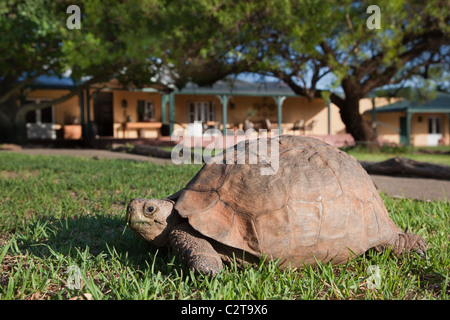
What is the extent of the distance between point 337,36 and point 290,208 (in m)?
13.5

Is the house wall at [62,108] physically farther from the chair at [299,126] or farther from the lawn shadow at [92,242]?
the lawn shadow at [92,242]

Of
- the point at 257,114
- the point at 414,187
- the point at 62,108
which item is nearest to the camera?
the point at 414,187

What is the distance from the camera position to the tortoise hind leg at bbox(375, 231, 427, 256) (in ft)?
10.4

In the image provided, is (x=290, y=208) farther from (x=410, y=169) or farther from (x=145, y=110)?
(x=145, y=110)

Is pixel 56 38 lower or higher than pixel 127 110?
higher

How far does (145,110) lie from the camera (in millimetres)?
25500

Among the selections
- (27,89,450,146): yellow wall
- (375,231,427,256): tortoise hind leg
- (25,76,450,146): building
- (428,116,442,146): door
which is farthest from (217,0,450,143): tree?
(428,116,442,146): door

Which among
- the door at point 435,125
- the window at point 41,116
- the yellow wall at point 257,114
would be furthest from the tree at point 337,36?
the door at point 435,125

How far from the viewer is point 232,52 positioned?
49.1 feet

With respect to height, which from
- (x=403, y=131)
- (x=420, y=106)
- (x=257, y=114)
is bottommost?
(x=403, y=131)

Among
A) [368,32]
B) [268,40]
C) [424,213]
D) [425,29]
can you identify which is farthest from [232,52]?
[424,213]

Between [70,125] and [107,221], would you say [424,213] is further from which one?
[70,125]

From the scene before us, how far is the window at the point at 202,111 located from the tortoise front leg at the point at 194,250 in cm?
2460

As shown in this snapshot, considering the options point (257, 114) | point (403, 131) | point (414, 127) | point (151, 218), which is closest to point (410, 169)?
point (151, 218)
